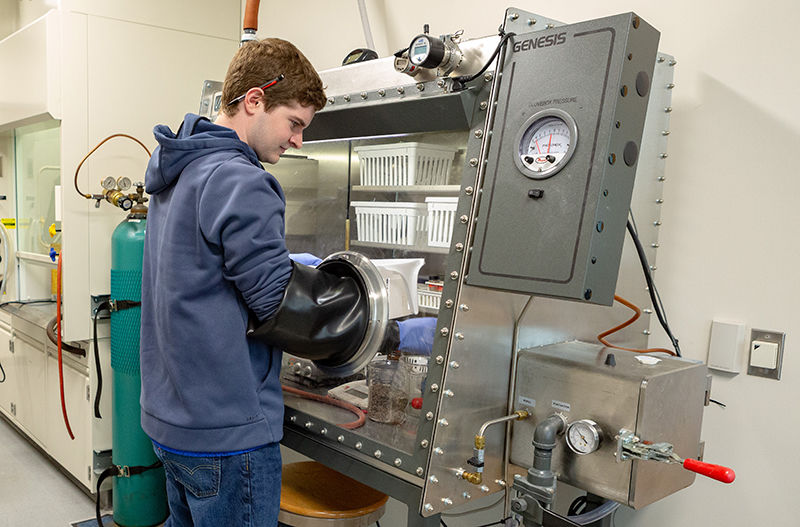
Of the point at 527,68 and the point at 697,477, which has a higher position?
the point at 527,68

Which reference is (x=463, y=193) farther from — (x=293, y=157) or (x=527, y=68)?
(x=293, y=157)

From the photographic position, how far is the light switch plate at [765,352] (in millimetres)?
1616

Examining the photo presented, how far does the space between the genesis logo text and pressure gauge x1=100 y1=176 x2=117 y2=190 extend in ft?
6.93

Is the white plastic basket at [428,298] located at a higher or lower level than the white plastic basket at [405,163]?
lower

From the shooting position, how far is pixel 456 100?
1418 millimetres

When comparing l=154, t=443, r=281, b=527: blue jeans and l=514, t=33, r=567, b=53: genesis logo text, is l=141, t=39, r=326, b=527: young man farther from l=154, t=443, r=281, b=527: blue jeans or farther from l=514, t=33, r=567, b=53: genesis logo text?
l=514, t=33, r=567, b=53: genesis logo text

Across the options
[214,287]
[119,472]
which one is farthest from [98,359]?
[214,287]

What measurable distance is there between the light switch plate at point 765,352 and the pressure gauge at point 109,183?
2.55m

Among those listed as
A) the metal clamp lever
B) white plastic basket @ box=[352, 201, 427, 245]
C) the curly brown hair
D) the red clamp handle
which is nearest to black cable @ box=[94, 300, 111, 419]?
white plastic basket @ box=[352, 201, 427, 245]

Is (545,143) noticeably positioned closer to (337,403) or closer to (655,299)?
(655,299)

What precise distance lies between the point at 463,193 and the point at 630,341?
737 mm

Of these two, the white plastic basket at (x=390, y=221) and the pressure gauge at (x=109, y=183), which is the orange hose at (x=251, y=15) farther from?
the pressure gauge at (x=109, y=183)

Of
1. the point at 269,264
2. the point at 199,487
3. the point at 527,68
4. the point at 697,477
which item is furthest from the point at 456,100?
the point at 697,477

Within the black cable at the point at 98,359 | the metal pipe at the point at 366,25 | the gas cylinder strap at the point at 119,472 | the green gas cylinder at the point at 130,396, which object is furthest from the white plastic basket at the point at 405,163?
the gas cylinder strap at the point at 119,472
